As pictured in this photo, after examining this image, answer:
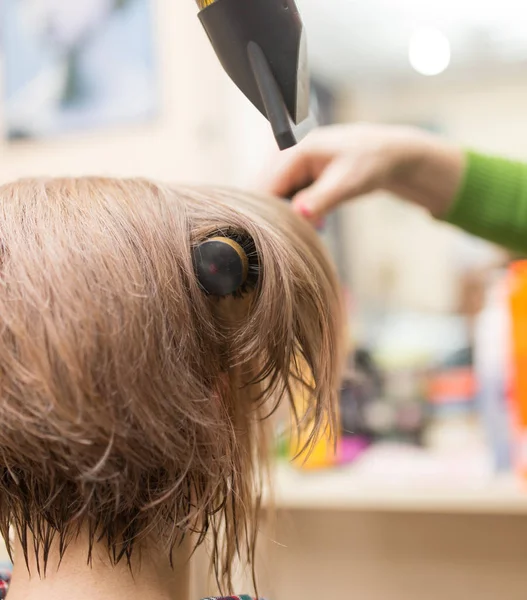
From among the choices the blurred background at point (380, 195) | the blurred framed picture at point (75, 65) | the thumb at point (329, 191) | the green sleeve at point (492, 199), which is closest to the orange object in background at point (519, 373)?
the blurred background at point (380, 195)

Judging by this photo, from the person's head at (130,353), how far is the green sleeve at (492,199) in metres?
0.36

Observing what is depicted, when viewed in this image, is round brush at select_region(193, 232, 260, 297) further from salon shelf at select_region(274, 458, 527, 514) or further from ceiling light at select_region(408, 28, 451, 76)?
ceiling light at select_region(408, 28, 451, 76)

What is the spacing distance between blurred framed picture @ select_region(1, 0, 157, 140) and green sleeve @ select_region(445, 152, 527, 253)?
0.83 meters

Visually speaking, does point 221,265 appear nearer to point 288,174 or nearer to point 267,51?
point 267,51

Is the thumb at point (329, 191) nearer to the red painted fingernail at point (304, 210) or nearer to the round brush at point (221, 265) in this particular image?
the red painted fingernail at point (304, 210)

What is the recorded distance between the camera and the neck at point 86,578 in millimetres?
493

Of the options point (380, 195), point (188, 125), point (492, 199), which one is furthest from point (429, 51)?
point (492, 199)

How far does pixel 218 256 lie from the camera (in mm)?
466

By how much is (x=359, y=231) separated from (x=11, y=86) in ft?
2.81

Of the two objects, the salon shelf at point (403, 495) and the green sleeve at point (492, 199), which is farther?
the salon shelf at point (403, 495)

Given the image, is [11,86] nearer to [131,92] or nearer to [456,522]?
[131,92]

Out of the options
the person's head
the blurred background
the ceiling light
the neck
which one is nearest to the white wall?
the blurred background

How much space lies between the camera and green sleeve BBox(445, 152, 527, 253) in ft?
2.70

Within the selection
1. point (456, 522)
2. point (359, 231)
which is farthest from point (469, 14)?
point (456, 522)
